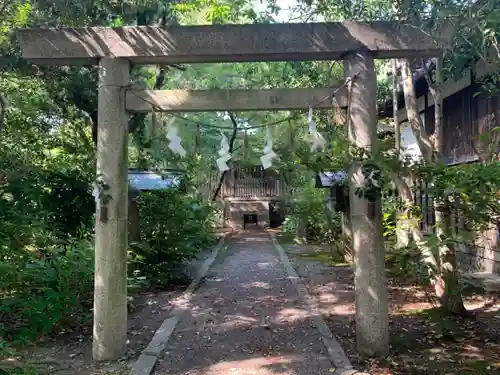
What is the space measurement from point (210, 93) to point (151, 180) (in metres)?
5.62

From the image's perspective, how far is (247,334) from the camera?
671 cm

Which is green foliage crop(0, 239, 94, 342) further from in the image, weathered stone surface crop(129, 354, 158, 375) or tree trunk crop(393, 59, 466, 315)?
tree trunk crop(393, 59, 466, 315)

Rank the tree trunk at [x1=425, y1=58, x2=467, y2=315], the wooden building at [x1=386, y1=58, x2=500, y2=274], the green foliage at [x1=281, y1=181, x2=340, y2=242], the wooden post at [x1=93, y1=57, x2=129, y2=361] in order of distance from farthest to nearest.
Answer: the green foliage at [x1=281, y1=181, x2=340, y2=242]
the wooden building at [x1=386, y1=58, x2=500, y2=274]
the tree trunk at [x1=425, y1=58, x2=467, y2=315]
the wooden post at [x1=93, y1=57, x2=129, y2=361]

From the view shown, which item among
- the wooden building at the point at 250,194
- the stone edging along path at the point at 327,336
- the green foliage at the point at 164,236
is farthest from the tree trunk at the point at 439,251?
the wooden building at the point at 250,194

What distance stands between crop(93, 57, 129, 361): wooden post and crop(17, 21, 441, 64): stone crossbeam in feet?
0.95

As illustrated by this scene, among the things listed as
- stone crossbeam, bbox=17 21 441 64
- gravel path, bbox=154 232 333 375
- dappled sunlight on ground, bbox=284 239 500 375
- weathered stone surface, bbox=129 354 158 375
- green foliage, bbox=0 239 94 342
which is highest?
stone crossbeam, bbox=17 21 441 64

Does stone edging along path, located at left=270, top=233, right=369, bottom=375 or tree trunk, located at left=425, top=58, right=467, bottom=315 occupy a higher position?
tree trunk, located at left=425, top=58, right=467, bottom=315

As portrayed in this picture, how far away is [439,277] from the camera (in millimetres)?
7109

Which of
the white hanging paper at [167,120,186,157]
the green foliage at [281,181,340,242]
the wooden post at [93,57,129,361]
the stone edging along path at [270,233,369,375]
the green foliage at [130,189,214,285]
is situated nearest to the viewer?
the stone edging along path at [270,233,369,375]

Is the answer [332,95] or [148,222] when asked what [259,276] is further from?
[332,95]

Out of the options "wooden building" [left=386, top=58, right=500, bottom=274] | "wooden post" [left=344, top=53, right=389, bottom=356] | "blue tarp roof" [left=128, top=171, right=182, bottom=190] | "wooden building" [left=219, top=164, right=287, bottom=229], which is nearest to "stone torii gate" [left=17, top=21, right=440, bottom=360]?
"wooden post" [left=344, top=53, right=389, bottom=356]

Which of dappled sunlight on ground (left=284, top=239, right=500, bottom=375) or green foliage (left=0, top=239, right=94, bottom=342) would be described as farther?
green foliage (left=0, top=239, right=94, bottom=342)

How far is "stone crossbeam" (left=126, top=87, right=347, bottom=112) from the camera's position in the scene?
5.59 meters

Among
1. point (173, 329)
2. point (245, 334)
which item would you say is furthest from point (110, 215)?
point (245, 334)
